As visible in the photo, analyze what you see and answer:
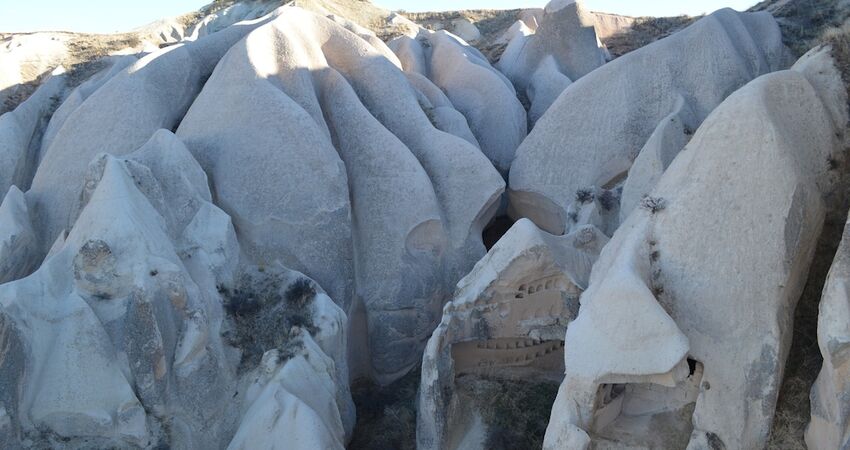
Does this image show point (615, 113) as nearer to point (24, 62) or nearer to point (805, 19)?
point (805, 19)

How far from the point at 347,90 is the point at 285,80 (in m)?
1.12

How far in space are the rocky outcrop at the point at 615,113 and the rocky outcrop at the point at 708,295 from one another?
186 inches

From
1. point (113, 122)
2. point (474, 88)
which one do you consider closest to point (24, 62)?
point (113, 122)

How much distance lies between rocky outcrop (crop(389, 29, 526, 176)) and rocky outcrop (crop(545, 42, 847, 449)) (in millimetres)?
7022

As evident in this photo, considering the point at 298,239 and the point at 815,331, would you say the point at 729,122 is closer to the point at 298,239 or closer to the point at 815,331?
the point at 815,331

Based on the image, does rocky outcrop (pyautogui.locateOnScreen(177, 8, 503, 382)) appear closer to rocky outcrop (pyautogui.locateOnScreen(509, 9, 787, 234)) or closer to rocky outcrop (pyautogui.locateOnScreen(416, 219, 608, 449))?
rocky outcrop (pyautogui.locateOnScreen(509, 9, 787, 234))

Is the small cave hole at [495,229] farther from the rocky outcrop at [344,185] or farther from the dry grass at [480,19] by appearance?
the dry grass at [480,19]

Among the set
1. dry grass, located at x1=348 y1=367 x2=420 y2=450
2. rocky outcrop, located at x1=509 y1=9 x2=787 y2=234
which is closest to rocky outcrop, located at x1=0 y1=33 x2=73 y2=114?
dry grass, located at x1=348 y1=367 x2=420 y2=450

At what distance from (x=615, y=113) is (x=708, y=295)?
21.5 ft

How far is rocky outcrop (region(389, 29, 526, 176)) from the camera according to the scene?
15.6 metres

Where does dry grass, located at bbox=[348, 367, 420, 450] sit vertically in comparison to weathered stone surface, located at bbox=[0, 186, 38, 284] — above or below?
below

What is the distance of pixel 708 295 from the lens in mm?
7359

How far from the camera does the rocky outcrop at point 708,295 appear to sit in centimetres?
704

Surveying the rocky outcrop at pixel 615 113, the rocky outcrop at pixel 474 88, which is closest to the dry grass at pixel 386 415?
the rocky outcrop at pixel 615 113
